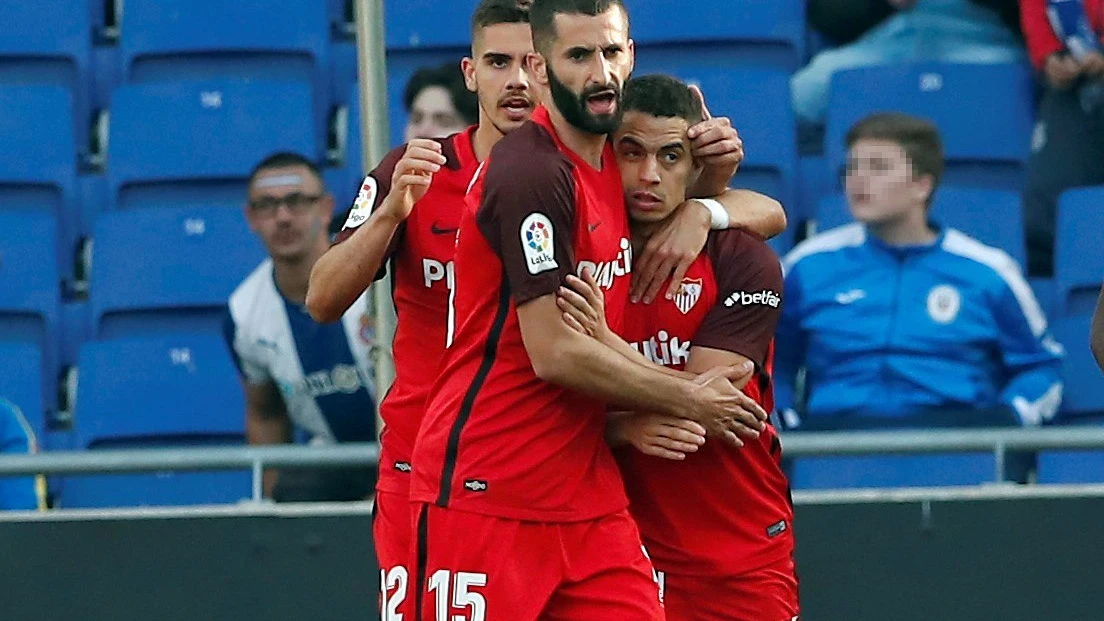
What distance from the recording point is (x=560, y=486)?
3938mm

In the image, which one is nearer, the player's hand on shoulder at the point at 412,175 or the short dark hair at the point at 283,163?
the player's hand on shoulder at the point at 412,175

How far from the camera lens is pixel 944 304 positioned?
6219mm

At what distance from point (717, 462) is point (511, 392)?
63 cm

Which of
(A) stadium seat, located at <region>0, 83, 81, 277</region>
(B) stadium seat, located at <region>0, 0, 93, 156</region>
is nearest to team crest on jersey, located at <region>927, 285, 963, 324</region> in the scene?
(A) stadium seat, located at <region>0, 83, 81, 277</region>

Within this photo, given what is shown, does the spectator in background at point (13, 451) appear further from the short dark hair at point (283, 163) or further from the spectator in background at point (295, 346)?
the short dark hair at point (283, 163)

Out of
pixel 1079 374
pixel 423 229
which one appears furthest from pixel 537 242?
pixel 1079 374

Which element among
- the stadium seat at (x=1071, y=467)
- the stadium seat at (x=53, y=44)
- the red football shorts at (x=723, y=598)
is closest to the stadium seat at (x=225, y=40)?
the stadium seat at (x=53, y=44)

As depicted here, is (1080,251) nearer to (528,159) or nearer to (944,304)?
(944,304)

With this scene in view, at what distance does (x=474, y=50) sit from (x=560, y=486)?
105 centimetres

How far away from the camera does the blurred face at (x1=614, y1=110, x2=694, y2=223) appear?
4105mm

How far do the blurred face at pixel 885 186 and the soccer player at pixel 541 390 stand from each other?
246cm

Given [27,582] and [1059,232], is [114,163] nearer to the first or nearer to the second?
[27,582]

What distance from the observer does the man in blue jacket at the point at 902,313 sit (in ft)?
20.0

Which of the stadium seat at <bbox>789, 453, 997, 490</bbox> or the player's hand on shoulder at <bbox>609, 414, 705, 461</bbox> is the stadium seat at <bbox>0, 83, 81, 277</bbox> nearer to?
the stadium seat at <bbox>789, 453, 997, 490</bbox>
